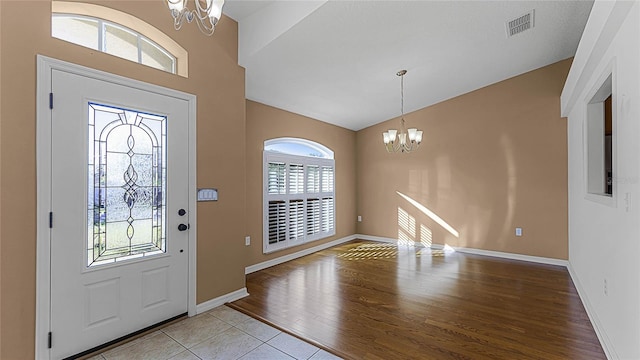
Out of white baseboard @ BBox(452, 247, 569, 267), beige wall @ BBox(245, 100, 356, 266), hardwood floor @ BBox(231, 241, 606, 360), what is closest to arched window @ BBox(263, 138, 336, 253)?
beige wall @ BBox(245, 100, 356, 266)

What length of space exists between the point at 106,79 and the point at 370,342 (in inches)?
124

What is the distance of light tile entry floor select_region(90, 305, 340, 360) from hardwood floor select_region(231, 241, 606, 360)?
0.15m

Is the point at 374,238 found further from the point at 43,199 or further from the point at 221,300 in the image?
the point at 43,199

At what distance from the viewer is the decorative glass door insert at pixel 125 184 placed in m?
2.30

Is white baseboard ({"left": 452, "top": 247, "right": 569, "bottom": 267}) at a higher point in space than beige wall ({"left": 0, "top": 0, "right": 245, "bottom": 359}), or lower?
lower

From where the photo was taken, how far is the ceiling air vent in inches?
125

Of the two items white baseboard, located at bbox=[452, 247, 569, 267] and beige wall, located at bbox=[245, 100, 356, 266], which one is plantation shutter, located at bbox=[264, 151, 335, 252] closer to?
beige wall, located at bbox=[245, 100, 356, 266]

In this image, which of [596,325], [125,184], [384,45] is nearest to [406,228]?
[596,325]

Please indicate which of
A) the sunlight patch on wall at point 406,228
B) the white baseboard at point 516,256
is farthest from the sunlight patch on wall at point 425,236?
the white baseboard at point 516,256

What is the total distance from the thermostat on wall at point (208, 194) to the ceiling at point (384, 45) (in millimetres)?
1608

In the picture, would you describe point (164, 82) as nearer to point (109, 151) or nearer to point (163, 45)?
point (163, 45)

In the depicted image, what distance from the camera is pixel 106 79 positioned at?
2344 millimetres

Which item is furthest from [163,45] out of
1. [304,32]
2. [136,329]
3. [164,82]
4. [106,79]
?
[136,329]

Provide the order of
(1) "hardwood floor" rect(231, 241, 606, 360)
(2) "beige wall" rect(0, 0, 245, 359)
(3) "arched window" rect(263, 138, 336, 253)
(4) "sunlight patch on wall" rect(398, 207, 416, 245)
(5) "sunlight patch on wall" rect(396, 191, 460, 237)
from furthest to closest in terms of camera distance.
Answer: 1. (4) "sunlight patch on wall" rect(398, 207, 416, 245)
2. (5) "sunlight patch on wall" rect(396, 191, 460, 237)
3. (3) "arched window" rect(263, 138, 336, 253)
4. (1) "hardwood floor" rect(231, 241, 606, 360)
5. (2) "beige wall" rect(0, 0, 245, 359)
